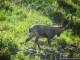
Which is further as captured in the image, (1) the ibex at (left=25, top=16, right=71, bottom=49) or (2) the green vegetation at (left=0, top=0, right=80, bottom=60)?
(1) the ibex at (left=25, top=16, right=71, bottom=49)

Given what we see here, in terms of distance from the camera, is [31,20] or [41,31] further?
[31,20]

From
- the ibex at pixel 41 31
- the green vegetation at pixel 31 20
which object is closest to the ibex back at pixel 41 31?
the ibex at pixel 41 31

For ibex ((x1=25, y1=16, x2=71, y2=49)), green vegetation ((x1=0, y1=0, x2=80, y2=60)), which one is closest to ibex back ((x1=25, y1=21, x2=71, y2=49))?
ibex ((x1=25, y1=16, x2=71, y2=49))

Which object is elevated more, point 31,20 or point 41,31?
point 31,20

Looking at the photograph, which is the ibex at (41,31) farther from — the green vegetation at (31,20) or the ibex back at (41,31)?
the green vegetation at (31,20)

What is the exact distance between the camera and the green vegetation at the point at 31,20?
31.8 ft

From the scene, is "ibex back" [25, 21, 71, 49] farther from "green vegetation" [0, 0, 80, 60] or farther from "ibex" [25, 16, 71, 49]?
"green vegetation" [0, 0, 80, 60]

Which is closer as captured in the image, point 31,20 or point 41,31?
point 41,31

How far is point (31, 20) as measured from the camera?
15.8 meters

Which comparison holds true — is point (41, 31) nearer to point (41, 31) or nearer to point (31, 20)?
point (41, 31)

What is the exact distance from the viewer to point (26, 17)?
53.2 feet

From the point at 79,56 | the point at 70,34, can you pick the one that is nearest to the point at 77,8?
the point at 70,34

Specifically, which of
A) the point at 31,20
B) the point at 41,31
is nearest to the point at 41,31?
the point at 41,31

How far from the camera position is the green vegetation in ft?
31.8
